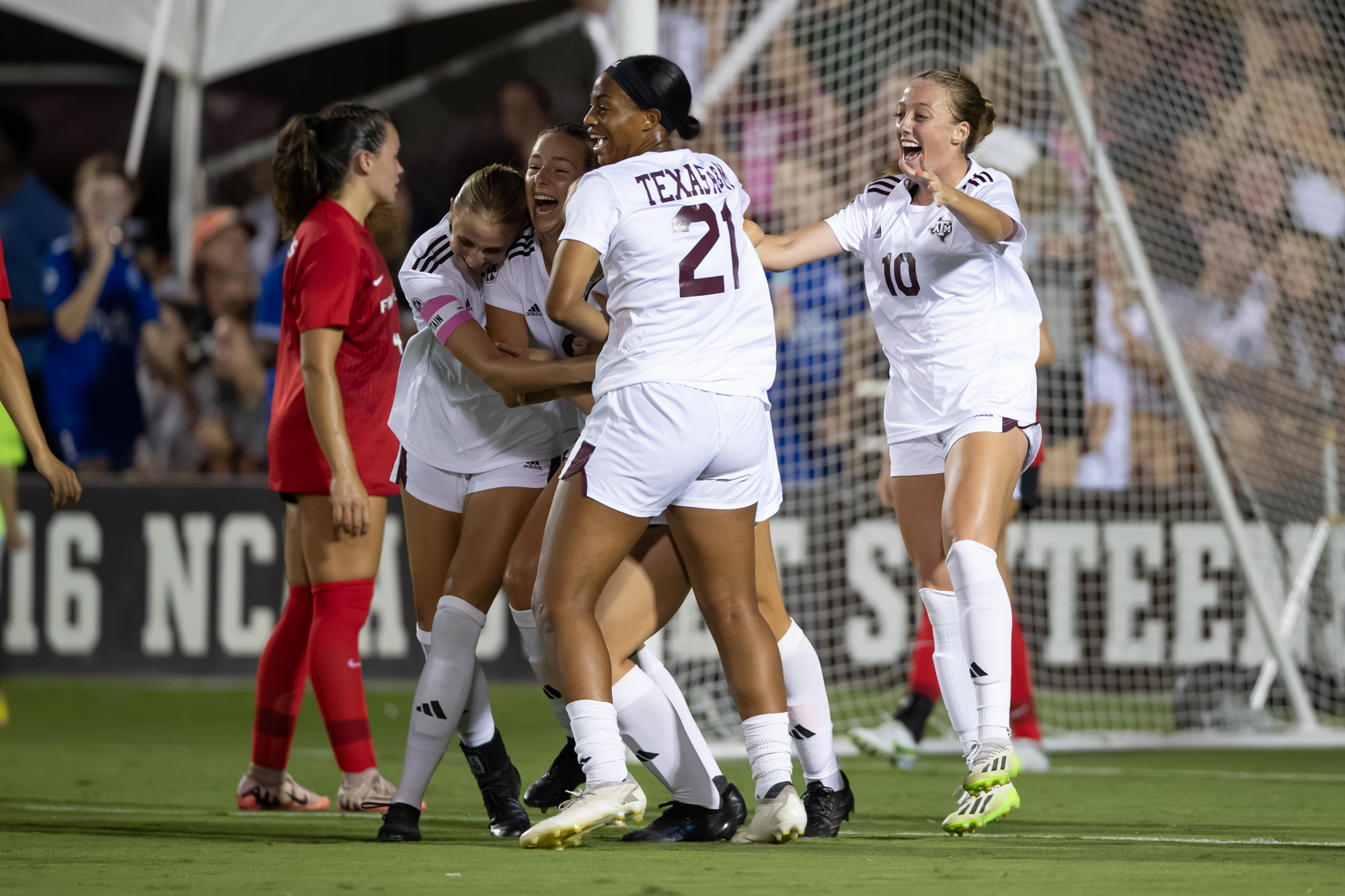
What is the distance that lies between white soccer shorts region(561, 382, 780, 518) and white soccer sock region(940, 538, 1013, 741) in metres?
0.76

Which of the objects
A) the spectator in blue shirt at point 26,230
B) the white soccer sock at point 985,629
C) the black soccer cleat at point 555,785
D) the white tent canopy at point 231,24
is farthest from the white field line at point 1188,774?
the white tent canopy at point 231,24

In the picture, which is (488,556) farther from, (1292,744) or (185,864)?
(1292,744)

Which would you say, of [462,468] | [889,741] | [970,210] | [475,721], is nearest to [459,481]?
[462,468]

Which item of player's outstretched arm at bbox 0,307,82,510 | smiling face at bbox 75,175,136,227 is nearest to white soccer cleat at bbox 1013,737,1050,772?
player's outstretched arm at bbox 0,307,82,510

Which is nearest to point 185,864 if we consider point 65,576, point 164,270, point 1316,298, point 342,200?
point 342,200

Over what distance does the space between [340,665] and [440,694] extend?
627 millimetres

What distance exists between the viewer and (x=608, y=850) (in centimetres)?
365

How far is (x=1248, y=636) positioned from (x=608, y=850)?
5411 millimetres

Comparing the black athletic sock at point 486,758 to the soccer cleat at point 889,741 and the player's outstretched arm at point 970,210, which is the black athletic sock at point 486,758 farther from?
the soccer cleat at point 889,741

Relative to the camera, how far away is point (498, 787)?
418 centimetres

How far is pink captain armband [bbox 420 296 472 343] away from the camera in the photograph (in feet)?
13.1

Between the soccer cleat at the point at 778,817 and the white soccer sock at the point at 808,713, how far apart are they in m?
0.30

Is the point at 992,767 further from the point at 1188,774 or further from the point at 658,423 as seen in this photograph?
the point at 1188,774

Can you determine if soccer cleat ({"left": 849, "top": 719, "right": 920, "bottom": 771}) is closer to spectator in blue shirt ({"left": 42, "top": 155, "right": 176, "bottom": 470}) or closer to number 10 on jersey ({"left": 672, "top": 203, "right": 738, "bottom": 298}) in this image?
number 10 on jersey ({"left": 672, "top": 203, "right": 738, "bottom": 298})
